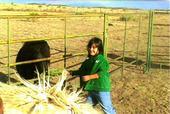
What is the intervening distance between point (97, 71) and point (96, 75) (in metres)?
0.07

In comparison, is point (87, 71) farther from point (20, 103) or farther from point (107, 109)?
point (20, 103)

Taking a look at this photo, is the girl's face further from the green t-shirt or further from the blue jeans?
the blue jeans

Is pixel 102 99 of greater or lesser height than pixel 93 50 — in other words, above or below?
below

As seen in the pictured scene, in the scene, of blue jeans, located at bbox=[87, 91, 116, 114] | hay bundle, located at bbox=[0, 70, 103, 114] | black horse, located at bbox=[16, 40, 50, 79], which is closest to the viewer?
hay bundle, located at bbox=[0, 70, 103, 114]

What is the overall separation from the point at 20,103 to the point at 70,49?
38.0 feet

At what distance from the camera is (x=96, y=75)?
4.11 meters

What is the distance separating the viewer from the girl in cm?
411

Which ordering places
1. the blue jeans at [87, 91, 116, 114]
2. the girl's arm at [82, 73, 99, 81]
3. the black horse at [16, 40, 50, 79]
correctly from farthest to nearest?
the black horse at [16, 40, 50, 79], the blue jeans at [87, 91, 116, 114], the girl's arm at [82, 73, 99, 81]

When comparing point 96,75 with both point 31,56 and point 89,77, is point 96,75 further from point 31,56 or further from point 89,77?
point 31,56

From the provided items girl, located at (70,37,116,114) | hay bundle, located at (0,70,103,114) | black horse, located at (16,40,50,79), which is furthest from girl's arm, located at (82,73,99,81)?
black horse, located at (16,40,50,79)

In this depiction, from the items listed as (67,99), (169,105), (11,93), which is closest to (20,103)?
(11,93)

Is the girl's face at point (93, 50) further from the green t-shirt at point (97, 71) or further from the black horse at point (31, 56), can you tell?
the black horse at point (31, 56)

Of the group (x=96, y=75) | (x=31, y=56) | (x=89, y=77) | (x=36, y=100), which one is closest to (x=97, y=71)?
(x=96, y=75)

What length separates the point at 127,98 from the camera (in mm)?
6945
